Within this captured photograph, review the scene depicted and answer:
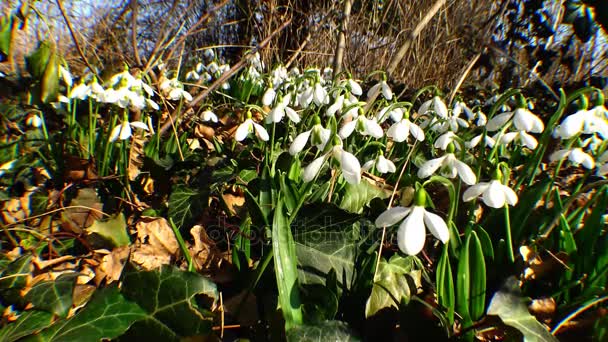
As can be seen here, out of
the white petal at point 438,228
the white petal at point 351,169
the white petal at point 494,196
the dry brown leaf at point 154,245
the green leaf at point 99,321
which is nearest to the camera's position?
the green leaf at point 99,321

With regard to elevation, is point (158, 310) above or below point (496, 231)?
below

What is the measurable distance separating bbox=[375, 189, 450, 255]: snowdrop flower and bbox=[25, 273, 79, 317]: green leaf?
0.66 meters

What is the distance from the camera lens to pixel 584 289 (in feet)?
2.75

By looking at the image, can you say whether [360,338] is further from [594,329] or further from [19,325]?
[19,325]

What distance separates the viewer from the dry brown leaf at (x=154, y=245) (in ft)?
3.28

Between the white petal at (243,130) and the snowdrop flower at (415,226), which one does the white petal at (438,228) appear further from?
the white petal at (243,130)

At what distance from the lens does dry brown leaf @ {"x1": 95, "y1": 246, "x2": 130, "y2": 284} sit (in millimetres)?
954

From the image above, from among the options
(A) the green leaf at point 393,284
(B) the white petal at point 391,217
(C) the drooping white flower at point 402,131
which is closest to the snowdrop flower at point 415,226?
(B) the white petal at point 391,217

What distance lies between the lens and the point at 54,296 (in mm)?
707

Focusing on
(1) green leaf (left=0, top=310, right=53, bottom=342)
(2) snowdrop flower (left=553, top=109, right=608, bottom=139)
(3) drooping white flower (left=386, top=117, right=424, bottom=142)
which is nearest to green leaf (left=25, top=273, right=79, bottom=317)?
(1) green leaf (left=0, top=310, right=53, bottom=342)

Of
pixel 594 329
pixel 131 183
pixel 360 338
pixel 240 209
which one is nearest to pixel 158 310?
pixel 360 338

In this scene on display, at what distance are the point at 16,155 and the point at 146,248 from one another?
0.94 m

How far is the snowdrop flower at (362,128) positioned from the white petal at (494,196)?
1.55ft

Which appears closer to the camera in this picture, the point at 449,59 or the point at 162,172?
the point at 162,172
